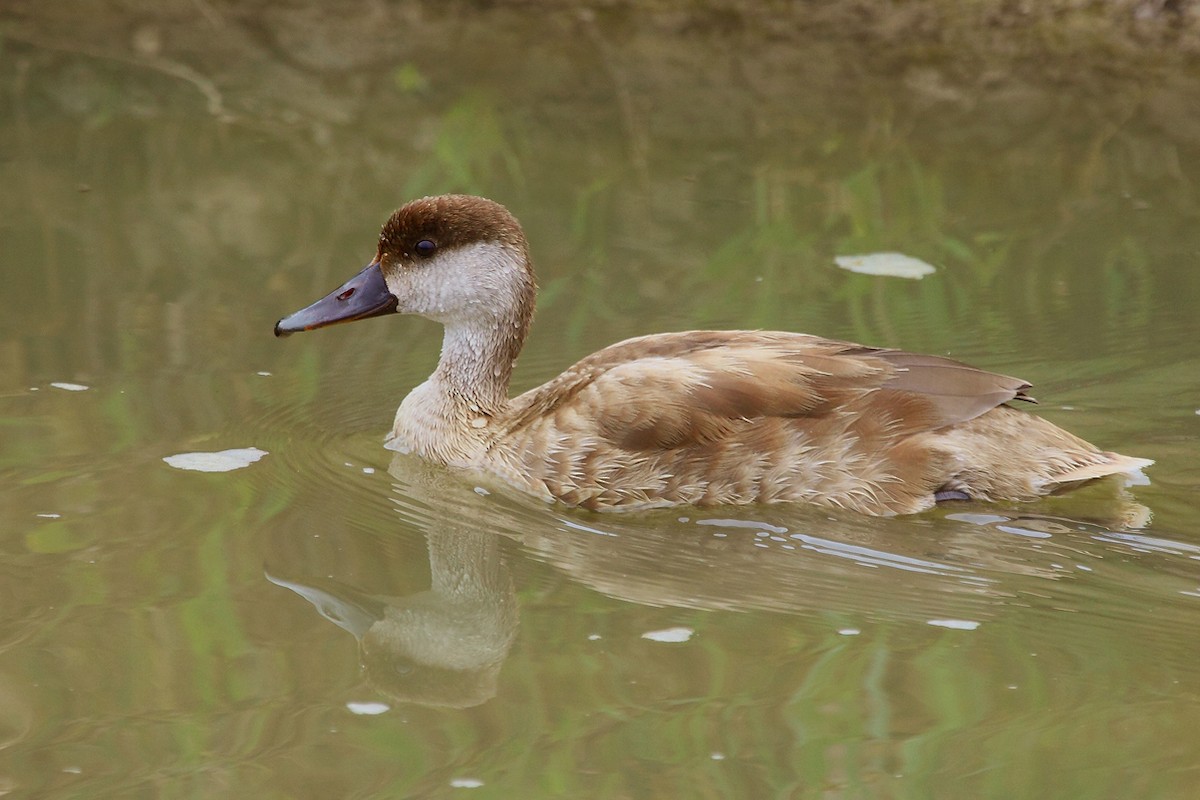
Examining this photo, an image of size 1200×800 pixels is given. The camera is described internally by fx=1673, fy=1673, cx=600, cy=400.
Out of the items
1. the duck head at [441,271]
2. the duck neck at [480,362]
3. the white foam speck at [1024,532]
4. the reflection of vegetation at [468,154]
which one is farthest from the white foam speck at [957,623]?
the reflection of vegetation at [468,154]

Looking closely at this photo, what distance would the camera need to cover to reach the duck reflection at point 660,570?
4.93m

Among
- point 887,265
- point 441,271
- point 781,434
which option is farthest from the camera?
point 887,265

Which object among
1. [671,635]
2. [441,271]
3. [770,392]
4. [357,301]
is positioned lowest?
[671,635]

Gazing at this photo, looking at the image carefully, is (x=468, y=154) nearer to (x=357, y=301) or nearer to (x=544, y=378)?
(x=544, y=378)

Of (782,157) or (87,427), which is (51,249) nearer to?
(87,427)

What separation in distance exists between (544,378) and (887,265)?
198 centimetres

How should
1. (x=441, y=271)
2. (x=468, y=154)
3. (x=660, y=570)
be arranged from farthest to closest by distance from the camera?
(x=468, y=154) → (x=441, y=271) → (x=660, y=570)

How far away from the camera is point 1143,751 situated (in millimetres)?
4234

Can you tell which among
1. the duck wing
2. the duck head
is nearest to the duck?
the duck wing

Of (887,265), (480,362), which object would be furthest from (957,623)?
(887,265)

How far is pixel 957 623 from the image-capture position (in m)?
4.96

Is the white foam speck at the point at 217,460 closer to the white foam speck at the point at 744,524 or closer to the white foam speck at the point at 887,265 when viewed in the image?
the white foam speck at the point at 744,524

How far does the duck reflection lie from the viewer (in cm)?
493

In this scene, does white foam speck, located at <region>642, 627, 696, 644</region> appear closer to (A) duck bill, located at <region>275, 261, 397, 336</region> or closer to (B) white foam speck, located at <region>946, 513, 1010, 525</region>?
(B) white foam speck, located at <region>946, 513, 1010, 525</region>
